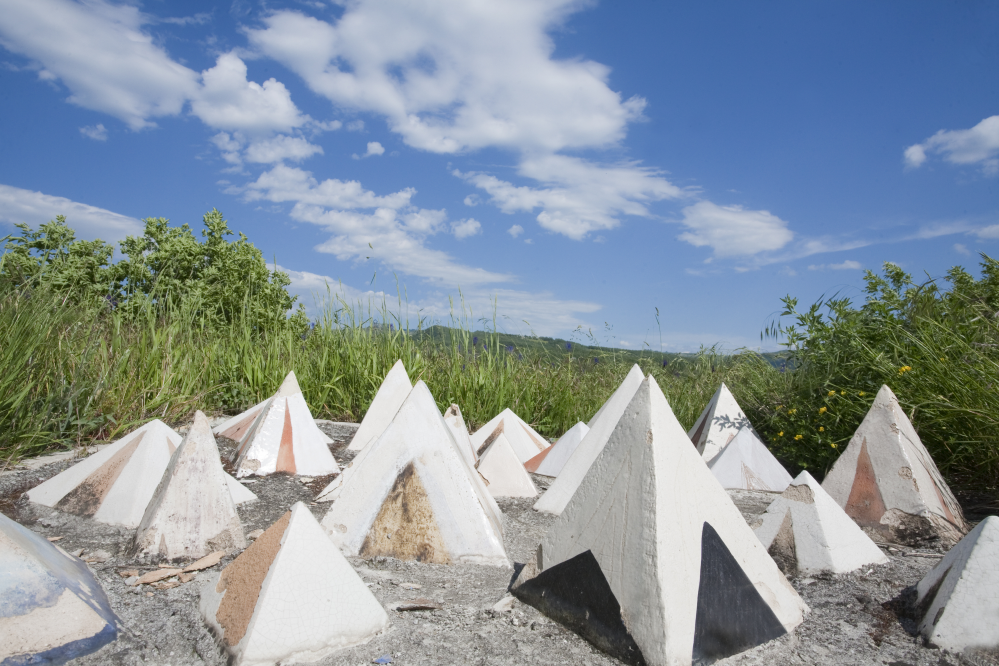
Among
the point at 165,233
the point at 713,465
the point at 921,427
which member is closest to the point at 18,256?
the point at 165,233

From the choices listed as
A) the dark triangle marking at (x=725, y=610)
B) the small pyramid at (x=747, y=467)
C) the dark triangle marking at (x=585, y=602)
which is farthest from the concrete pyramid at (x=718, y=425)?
the dark triangle marking at (x=585, y=602)

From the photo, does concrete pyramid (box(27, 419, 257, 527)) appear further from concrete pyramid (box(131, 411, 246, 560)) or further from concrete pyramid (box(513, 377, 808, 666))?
concrete pyramid (box(513, 377, 808, 666))

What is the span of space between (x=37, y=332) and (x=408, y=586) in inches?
157

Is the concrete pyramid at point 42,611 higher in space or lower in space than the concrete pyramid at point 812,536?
lower

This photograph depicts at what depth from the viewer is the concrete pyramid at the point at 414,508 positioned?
2.44m

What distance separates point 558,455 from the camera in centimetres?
427

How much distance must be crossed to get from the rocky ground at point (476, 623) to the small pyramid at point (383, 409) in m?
1.79

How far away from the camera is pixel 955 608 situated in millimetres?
1884

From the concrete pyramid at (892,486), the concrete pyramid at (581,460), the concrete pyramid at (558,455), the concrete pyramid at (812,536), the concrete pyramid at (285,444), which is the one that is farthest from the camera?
the concrete pyramid at (558,455)

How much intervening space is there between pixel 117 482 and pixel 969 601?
11.2 ft

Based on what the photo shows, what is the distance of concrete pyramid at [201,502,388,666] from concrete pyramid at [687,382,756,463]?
3.16 m

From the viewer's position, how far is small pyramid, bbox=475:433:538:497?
3.60 meters

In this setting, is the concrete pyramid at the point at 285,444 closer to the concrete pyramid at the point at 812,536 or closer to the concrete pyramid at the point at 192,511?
the concrete pyramid at the point at 192,511

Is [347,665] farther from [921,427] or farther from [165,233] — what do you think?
[165,233]
